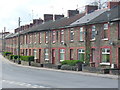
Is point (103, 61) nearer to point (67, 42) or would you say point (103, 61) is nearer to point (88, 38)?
point (88, 38)

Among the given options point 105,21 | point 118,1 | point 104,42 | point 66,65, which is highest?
point 118,1

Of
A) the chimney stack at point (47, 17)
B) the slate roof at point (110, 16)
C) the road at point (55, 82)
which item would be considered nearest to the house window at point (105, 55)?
the slate roof at point (110, 16)

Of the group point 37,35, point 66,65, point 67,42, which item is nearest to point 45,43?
point 37,35

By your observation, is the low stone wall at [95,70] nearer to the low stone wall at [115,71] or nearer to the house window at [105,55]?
the low stone wall at [115,71]

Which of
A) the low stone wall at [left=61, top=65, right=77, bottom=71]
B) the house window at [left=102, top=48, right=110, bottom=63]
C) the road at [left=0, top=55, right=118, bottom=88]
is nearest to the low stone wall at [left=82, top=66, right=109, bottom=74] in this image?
the low stone wall at [left=61, top=65, right=77, bottom=71]

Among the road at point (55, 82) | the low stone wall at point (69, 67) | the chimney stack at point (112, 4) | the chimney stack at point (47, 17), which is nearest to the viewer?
the road at point (55, 82)

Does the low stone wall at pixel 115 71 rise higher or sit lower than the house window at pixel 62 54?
lower

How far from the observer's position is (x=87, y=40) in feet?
126

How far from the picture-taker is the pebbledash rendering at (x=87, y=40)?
33.5m

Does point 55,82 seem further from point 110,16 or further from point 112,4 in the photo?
point 112,4

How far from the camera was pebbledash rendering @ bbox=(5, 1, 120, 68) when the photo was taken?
110 feet

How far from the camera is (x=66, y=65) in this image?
1521 inches

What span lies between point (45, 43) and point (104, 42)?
1828cm

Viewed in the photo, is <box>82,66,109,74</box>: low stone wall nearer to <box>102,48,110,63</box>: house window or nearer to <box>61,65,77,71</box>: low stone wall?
<box>61,65,77,71</box>: low stone wall
